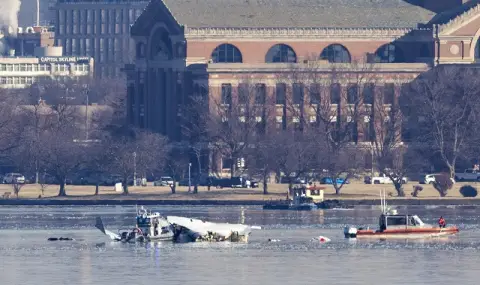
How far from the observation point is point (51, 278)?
398 feet

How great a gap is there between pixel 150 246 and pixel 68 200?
5785 centimetres

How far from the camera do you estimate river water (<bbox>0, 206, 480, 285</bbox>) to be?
121m

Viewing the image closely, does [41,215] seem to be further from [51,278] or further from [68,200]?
[51,278]

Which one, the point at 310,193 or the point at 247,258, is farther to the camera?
the point at 310,193

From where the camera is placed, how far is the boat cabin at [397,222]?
5876 inches

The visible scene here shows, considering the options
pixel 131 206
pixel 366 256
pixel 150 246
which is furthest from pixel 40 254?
pixel 131 206

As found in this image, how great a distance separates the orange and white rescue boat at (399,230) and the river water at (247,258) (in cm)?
124

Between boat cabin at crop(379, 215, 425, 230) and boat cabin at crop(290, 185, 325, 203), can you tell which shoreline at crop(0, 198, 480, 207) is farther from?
boat cabin at crop(379, 215, 425, 230)

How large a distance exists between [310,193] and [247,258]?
61476 mm

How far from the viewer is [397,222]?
5906 inches

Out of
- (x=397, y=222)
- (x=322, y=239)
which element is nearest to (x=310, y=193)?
(x=397, y=222)

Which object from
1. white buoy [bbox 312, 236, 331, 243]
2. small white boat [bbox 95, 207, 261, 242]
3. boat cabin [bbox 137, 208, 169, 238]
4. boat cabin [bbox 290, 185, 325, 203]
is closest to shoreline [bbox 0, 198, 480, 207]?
boat cabin [bbox 290, 185, 325, 203]

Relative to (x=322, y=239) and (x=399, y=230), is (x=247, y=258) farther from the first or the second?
(x=399, y=230)

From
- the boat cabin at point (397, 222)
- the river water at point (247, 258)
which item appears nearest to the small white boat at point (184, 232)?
the river water at point (247, 258)
